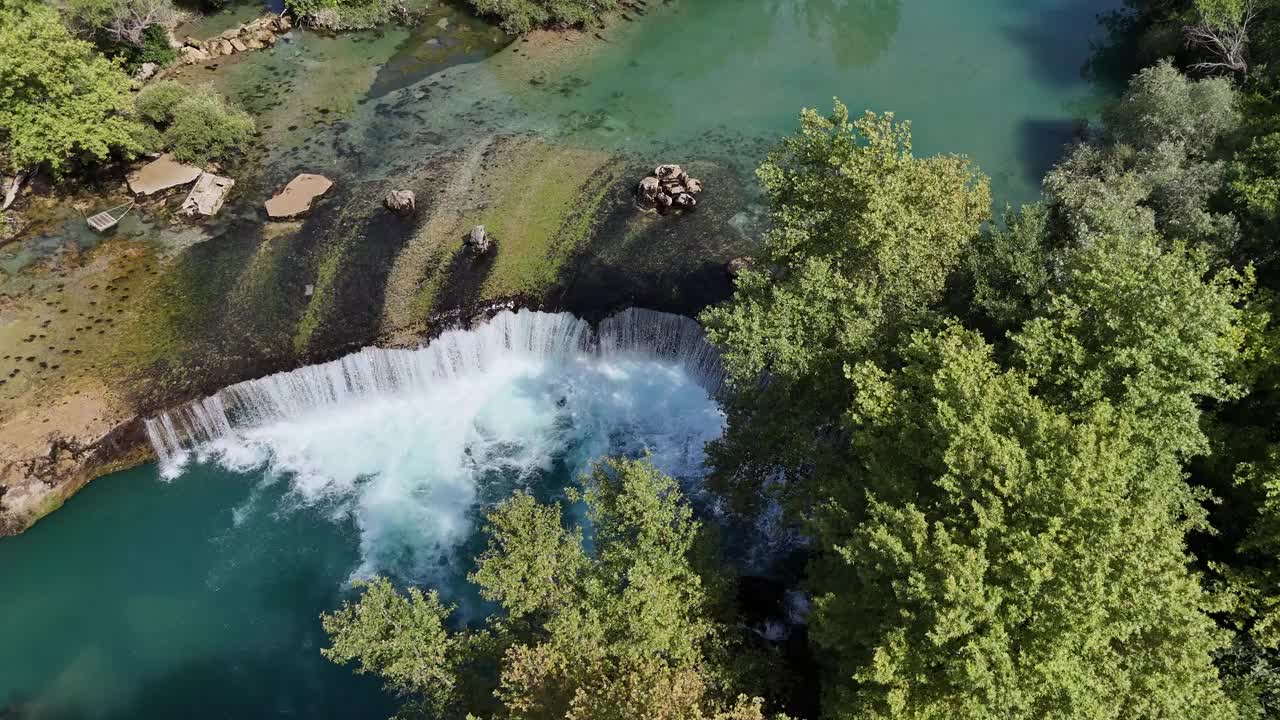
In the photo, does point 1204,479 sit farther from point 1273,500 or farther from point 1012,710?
point 1012,710

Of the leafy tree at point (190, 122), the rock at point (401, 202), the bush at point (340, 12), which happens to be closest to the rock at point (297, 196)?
the rock at point (401, 202)

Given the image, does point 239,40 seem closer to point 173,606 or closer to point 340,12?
point 340,12

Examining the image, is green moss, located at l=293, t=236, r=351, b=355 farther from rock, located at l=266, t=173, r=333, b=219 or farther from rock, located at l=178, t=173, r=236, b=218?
rock, located at l=178, t=173, r=236, b=218

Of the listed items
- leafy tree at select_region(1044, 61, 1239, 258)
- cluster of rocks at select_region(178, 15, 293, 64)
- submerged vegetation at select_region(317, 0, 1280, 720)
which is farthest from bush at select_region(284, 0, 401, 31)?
leafy tree at select_region(1044, 61, 1239, 258)

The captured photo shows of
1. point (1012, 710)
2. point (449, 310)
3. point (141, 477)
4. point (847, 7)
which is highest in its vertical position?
point (847, 7)

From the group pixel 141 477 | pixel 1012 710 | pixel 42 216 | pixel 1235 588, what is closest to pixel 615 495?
pixel 1012 710

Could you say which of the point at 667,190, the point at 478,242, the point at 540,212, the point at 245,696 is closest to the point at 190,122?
the point at 478,242
